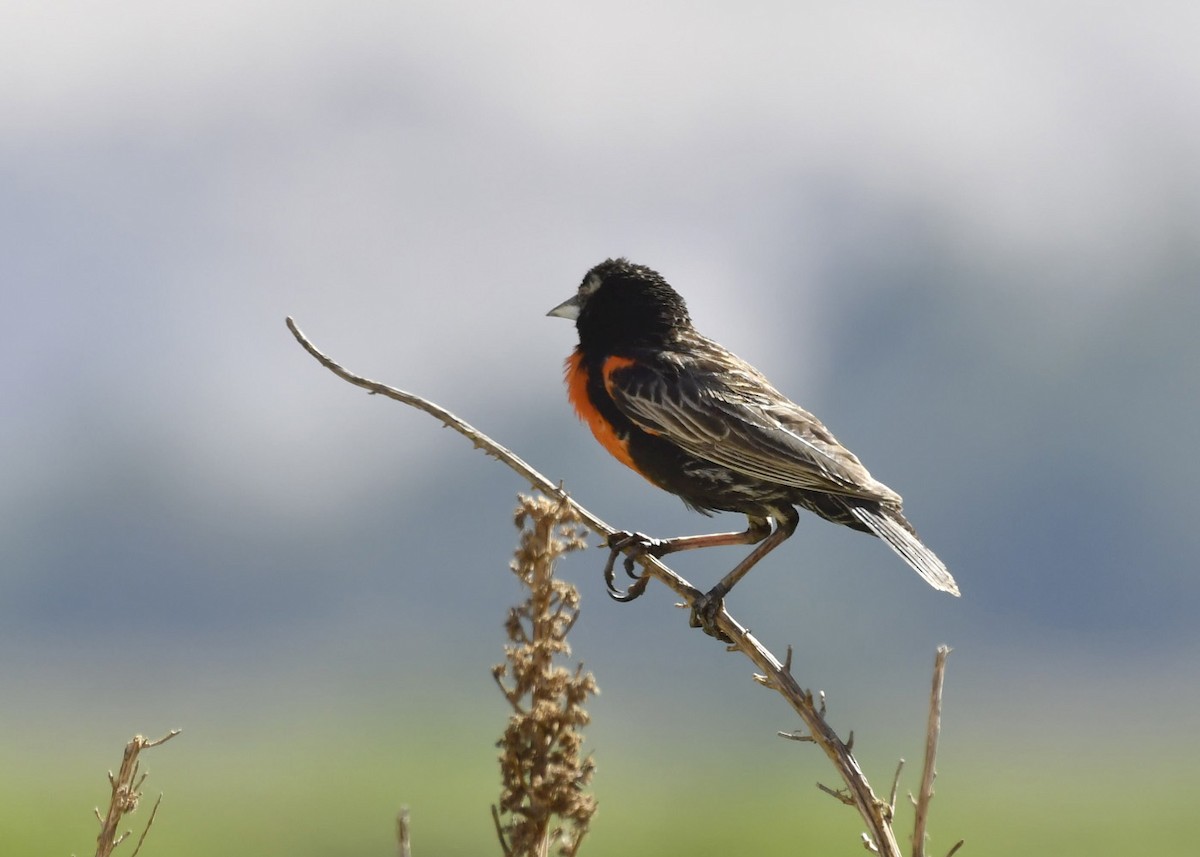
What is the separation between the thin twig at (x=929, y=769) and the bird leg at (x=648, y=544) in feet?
9.97

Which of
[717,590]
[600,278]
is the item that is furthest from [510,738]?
[600,278]

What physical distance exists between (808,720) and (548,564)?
1.02 meters

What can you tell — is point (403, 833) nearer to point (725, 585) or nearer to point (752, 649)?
point (752, 649)

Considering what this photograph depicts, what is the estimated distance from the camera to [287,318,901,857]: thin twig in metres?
4.53

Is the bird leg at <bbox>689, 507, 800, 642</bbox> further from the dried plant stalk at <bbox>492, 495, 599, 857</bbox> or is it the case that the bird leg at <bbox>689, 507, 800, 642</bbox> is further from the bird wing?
the dried plant stalk at <bbox>492, 495, 599, 857</bbox>

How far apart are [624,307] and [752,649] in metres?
4.39

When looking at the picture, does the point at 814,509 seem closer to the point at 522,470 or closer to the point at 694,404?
the point at 694,404

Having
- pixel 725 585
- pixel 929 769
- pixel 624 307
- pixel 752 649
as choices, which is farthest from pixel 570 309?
pixel 929 769

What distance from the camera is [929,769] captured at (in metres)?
4.16

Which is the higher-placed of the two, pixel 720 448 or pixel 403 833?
pixel 720 448

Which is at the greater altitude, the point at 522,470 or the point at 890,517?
the point at 890,517

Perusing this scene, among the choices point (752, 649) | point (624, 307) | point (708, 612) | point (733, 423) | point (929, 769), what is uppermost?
point (624, 307)

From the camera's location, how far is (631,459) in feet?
28.4

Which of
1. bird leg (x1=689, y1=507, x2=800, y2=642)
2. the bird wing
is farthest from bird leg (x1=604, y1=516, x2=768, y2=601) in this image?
the bird wing
